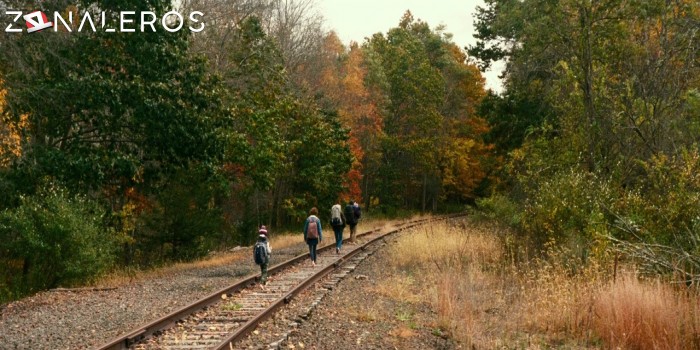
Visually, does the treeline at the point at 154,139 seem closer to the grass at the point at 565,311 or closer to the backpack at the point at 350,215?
the backpack at the point at 350,215

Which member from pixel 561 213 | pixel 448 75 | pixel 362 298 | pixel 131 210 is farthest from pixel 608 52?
pixel 448 75

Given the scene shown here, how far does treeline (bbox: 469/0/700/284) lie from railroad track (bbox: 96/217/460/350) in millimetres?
5740

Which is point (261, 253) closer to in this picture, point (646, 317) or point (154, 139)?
point (154, 139)

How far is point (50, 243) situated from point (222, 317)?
315 inches

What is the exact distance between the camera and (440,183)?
66000 mm

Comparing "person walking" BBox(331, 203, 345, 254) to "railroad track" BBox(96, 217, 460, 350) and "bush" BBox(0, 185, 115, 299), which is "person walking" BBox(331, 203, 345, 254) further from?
"bush" BBox(0, 185, 115, 299)

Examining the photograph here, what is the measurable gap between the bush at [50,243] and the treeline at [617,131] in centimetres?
1101

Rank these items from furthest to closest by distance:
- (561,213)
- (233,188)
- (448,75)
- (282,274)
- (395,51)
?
(448,75)
(395,51)
(233,188)
(282,274)
(561,213)

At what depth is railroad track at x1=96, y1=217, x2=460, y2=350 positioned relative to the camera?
30.1ft

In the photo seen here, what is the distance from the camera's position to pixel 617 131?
15812 mm

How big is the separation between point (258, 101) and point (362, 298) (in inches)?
747

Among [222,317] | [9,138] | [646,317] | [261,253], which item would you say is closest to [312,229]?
[261,253]

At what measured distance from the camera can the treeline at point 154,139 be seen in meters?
18.2

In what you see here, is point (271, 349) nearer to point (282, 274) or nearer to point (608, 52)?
point (282, 274)
